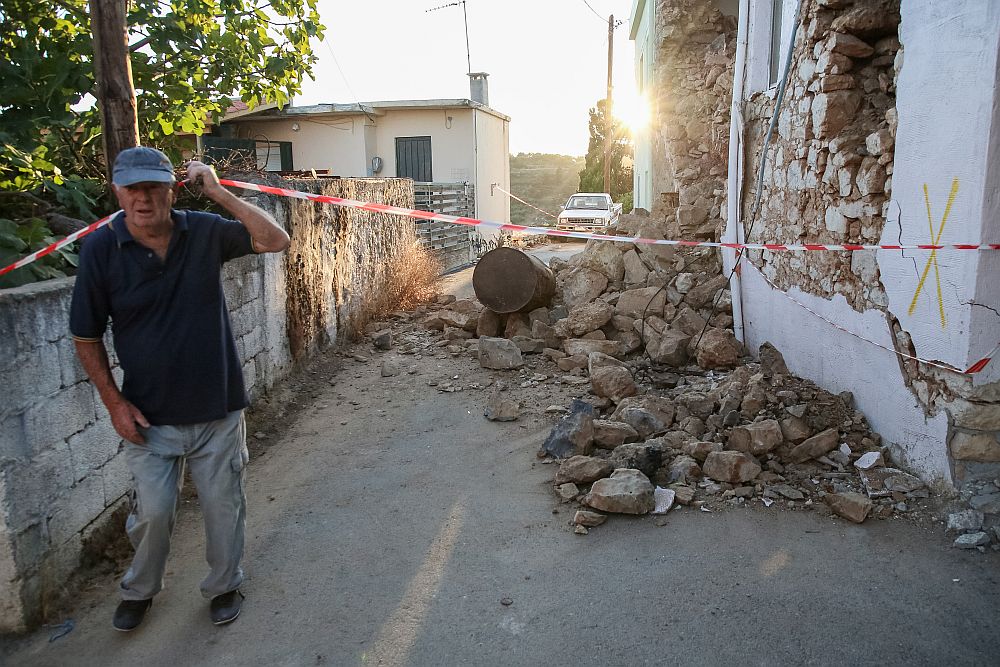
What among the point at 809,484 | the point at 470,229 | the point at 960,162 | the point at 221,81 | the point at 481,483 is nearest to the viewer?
the point at 960,162

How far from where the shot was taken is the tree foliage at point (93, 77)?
4652 mm

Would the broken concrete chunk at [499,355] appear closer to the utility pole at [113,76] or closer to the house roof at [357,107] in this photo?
the utility pole at [113,76]

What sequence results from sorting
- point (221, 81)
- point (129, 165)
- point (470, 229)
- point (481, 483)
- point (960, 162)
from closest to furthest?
1. point (129, 165)
2. point (960, 162)
3. point (481, 483)
4. point (221, 81)
5. point (470, 229)

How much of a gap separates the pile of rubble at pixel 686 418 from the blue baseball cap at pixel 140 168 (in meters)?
2.64

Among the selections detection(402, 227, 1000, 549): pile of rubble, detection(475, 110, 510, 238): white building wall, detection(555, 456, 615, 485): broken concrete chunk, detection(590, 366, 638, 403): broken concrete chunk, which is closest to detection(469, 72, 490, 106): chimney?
detection(475, 110, 510, 238): white building wall

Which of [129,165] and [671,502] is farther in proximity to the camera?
[671,502]

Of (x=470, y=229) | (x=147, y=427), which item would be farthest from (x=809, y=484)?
(x=470, y=229)

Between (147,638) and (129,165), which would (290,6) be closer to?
(129,165)

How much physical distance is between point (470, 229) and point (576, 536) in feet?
53.8

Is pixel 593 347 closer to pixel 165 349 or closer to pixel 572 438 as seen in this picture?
pixel 572 438

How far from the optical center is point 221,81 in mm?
5660

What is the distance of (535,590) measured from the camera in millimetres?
3484

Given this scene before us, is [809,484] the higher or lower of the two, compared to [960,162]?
lower

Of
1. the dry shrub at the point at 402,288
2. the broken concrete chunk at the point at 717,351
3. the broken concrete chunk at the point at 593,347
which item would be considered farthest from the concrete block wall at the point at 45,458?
the dry shrub at the point at 402,288
